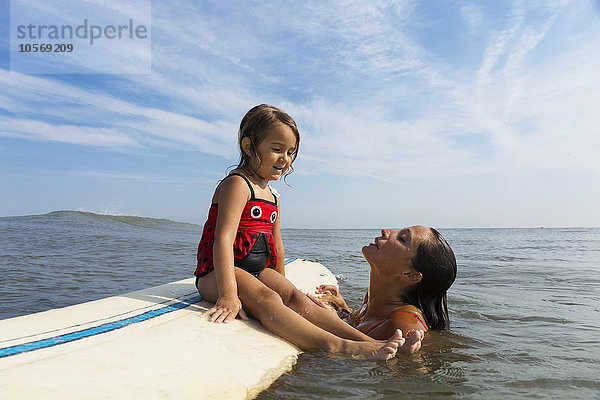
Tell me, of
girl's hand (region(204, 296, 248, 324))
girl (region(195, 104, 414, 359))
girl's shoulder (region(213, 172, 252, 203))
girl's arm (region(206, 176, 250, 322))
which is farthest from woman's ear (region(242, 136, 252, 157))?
girl's hand (region(204, 296, 248, 324))

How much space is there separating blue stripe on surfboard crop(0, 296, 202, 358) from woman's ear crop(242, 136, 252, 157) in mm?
1007

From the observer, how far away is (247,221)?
2.65 metres

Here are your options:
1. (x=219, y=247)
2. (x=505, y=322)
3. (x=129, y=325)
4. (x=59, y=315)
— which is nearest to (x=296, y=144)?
(x=219, y=247)

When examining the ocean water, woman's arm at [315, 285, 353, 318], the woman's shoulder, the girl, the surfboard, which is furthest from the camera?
woman's arm at [315, 285, 353, 318]

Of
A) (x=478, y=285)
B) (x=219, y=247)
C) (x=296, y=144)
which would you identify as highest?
(x=296, y=144)

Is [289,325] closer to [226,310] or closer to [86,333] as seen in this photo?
[226,310]

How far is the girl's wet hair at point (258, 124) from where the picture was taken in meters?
2.64

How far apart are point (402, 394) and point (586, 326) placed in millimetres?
2157

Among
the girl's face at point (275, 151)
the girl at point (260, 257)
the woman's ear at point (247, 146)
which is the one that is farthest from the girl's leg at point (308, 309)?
the woman's ear at point (247, 146)

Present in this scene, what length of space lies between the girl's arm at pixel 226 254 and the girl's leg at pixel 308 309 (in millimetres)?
289

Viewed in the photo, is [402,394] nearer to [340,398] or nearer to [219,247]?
[340,398]

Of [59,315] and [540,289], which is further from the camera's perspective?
[540,289]

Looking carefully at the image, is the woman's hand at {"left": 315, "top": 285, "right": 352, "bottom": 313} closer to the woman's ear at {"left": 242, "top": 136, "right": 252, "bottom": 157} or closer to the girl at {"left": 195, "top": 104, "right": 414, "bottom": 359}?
the girl at {"left": 195, "top": 104, "right": 414, "bottom": 359}

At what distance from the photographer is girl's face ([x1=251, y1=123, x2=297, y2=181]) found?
2621 mm
